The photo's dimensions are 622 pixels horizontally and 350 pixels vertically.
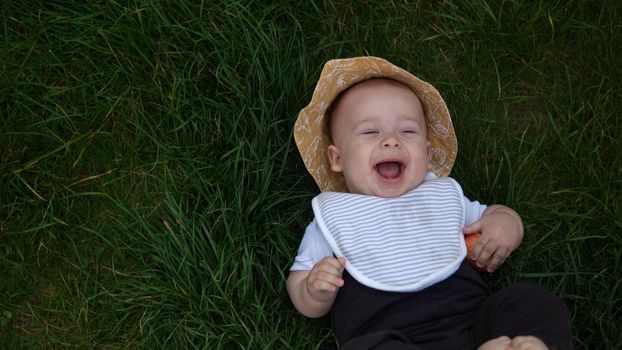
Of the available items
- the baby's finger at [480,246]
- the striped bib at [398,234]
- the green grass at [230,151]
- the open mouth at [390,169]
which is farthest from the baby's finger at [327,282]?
the baby's finger at [480,246]

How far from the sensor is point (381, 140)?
2711 millimetres

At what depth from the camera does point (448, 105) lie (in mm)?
3217

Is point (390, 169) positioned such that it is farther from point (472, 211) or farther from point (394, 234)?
point (472, 211)

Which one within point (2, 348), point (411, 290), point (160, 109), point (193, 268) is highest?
point (160, 109)

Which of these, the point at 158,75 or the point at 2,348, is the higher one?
the point at 158,75

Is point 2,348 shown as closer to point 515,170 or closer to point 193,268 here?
point 193,268

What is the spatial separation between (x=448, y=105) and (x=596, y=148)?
636 millimetres

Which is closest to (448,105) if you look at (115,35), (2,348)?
(115,35)

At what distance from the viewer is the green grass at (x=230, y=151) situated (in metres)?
2.86

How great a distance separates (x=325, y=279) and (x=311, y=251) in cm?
24

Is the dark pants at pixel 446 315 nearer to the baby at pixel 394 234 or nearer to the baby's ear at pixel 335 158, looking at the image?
the baby at pixel 394 234

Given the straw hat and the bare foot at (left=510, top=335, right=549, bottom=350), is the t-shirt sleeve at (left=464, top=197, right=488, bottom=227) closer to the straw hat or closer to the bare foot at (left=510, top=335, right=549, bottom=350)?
the straw hat

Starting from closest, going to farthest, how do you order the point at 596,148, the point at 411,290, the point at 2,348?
the point at 411,290 < the point at 2,348 < the point at 596,148

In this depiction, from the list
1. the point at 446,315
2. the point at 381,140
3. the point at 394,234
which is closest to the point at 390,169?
the point at 381,140
